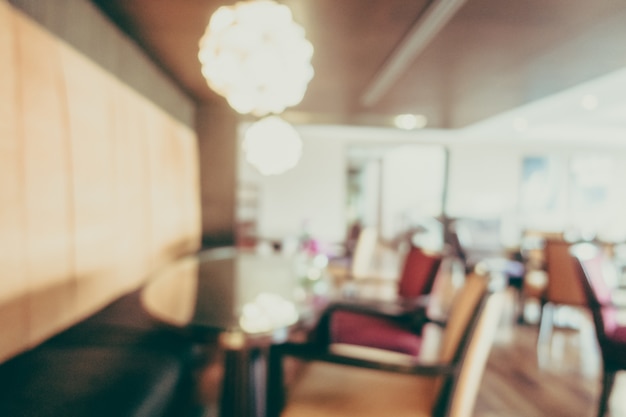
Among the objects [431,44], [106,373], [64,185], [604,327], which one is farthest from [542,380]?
[64,185]

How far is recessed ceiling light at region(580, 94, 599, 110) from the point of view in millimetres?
5105

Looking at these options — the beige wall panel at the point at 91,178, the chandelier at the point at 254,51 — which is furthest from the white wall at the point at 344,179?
the chandelier at the point at 254,51

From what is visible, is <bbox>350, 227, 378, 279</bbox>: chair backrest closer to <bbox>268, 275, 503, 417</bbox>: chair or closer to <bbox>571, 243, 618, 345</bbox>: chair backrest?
<bbox>571, 243, 618, 345</bbox>: chair backrest

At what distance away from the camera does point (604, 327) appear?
236 centimetres

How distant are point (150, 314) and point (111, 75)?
1.92 m

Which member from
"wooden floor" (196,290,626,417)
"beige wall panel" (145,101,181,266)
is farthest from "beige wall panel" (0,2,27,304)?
"beige wall panel" (145,101,181,266)

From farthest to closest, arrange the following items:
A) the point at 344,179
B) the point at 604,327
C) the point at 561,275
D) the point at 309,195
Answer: the point at 344,179 < the point at 309,195 < the point at 561,275 < the point at 604,327

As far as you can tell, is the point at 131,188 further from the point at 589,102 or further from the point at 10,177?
the point at 589,102

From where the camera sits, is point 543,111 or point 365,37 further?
point 543,111

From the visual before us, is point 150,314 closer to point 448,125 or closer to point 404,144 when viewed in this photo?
point 448,125

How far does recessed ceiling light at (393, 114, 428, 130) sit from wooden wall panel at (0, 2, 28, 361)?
452 centimetres

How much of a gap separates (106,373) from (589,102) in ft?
20.3

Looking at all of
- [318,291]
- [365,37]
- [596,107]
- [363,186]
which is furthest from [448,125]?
[363,186]

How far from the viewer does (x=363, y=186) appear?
1391 cm
